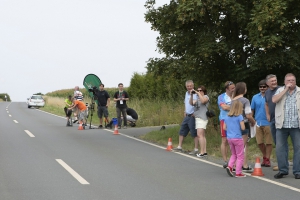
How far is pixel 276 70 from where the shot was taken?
15.8 metres

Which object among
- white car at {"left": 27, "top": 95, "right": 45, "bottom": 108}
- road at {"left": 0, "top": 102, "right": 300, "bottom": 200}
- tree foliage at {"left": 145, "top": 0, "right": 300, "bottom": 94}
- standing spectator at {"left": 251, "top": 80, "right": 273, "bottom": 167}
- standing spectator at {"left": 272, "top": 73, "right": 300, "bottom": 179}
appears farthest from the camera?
white car at {"left": 27, "top": 95, "right": 45, "bottom": 108}

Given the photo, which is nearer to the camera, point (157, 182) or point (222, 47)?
point (157, 182)

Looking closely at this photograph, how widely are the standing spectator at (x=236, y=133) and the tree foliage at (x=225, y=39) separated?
4.21 metres

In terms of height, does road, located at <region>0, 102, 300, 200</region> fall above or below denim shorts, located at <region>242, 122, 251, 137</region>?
below

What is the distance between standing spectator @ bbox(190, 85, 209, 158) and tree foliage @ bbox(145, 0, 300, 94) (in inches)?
78.7

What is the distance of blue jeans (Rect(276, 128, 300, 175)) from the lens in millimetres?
10125

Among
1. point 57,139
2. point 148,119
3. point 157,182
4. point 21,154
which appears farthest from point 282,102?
point 148,119

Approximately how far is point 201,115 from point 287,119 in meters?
3.62

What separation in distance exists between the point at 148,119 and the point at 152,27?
9.59 m

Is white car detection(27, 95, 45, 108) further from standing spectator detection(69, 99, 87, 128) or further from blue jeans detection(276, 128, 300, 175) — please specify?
blue jeans detection(276, 128, 300, 175)

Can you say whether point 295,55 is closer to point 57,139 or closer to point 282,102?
point 282,102

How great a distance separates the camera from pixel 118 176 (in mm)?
10227

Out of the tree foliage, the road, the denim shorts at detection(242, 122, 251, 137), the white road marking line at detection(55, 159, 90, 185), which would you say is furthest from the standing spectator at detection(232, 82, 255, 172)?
the tree foliage

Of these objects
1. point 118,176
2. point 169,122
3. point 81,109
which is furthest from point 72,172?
point 169,122
